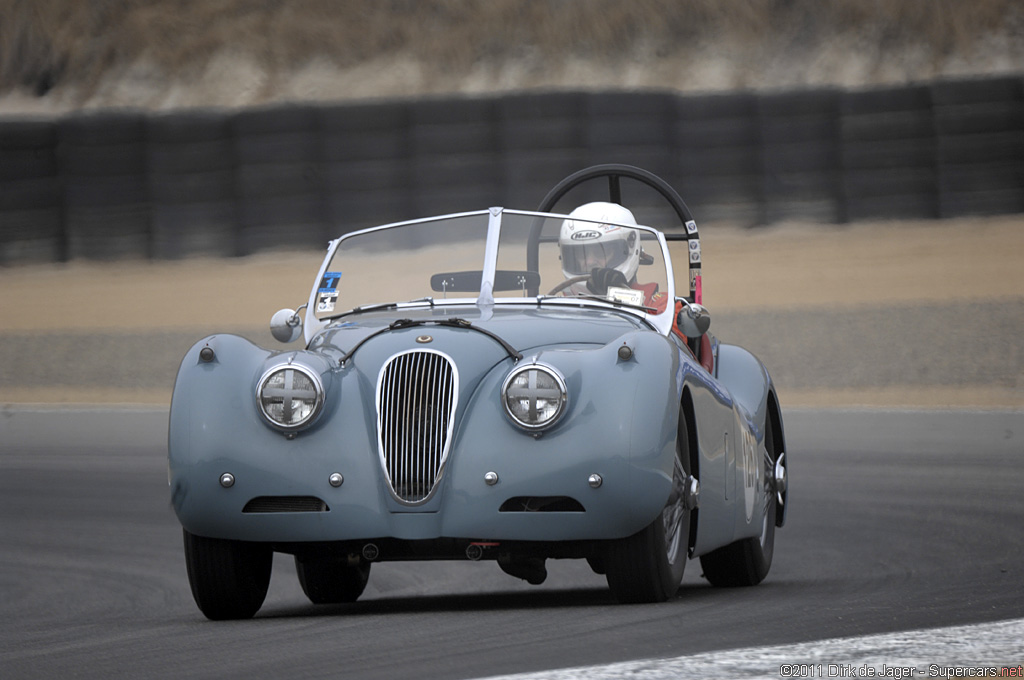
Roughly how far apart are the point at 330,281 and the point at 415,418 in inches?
63.5

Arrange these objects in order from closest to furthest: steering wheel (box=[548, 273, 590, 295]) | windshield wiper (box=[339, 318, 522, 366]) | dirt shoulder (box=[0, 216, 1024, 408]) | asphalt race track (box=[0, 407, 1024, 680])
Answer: asphalt race track (box=[0, 407, 1024, 680]) < windshield wiper (box=[339, 318, 522, 366]) < steering wheel (box=[548, 273, 590, 295]) < dirt shoulder (box=[0, 216, 1024, 408])

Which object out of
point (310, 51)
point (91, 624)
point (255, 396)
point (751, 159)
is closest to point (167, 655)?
point (255, 396)

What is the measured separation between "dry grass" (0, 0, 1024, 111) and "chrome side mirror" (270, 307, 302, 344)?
1760 cm

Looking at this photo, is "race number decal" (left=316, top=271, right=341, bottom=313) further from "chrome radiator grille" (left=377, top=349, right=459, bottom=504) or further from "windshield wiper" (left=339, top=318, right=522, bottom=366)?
"chrome radiator grille" (left=377, top=349, right=459, bottom=504)

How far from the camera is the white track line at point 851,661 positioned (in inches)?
130

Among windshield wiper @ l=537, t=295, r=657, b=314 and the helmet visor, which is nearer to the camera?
windshield wiper @ l=537, t=295, r=657, b=314

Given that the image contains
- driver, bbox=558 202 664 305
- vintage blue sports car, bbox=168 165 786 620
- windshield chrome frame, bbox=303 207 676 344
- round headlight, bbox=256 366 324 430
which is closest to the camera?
vintage blue sports car, bbox=168 165 786 620

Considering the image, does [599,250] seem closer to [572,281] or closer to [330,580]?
[572,281]

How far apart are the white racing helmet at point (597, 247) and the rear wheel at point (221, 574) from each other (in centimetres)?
196

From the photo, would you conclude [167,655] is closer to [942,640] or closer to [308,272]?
[942,640]

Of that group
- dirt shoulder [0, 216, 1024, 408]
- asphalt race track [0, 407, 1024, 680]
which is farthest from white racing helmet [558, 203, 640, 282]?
dirt shoulder [0, 216, 1024, 408]

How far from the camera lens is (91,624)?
5.73 metres

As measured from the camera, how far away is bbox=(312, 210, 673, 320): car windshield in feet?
21.0

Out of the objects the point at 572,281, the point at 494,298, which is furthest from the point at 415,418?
the point at 572,281
